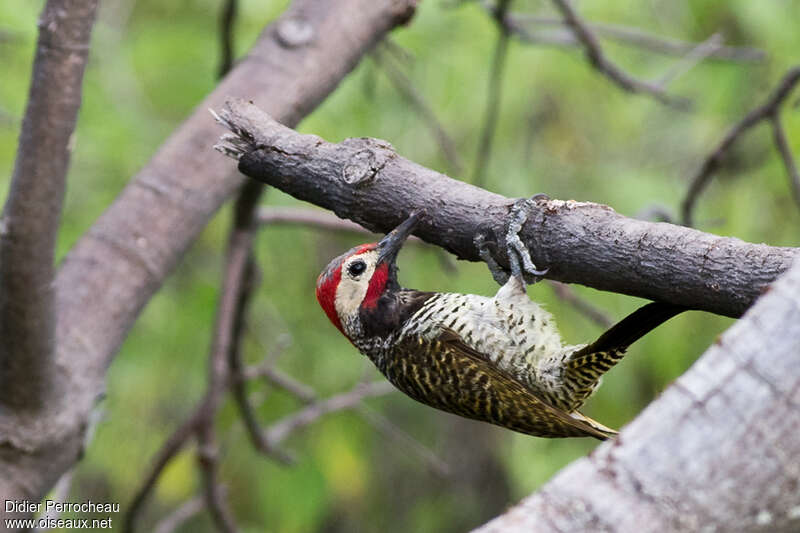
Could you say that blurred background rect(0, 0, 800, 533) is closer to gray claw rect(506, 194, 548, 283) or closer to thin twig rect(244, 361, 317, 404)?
thin twig rect(244, 361, 317, 404)

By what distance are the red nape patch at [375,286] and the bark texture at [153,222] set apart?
656mm

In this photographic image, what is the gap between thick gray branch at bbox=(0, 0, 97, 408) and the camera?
259 centimetres

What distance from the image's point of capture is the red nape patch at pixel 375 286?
3.27 meters

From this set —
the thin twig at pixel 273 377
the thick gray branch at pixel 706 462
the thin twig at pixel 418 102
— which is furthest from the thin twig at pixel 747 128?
the thick gray branch at pixel 706 462

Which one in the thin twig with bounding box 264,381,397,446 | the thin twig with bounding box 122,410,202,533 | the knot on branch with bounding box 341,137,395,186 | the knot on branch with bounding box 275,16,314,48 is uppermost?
the knot on branch with bounding box 341,137,395,186

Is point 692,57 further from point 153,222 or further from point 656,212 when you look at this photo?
point 153,222

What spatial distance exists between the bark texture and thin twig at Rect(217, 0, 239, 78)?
26 centimetres

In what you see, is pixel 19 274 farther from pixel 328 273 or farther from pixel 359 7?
pixel 359 7

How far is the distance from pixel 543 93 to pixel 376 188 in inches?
152

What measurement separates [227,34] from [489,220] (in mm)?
2046

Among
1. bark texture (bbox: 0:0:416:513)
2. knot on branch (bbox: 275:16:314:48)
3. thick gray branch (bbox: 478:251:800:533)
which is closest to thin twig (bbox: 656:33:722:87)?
bark texture (bbox: 0:0:416:513)

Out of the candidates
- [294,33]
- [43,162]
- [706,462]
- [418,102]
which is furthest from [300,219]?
[706,462]

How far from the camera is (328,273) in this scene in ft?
10.8

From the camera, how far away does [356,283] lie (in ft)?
10.9
